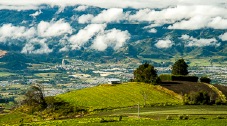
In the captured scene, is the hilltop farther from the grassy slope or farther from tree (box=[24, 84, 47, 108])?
tree (box=[24, 84, 47, 108])

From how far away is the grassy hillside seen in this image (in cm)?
14112

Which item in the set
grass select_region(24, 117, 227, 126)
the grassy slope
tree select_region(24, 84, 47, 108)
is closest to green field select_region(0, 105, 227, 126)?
grass select_region(24, 117, 227, 126)

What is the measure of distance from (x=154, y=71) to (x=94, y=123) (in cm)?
8281

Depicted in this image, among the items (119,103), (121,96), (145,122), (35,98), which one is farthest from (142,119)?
(35,98)

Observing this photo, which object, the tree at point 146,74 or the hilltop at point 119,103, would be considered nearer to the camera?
the hilltop at point 119,103

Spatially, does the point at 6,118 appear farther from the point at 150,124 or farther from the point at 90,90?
the point at 150,124

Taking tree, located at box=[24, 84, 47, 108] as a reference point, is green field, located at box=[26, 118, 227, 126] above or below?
below

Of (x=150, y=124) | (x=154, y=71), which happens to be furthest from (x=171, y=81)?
(x=150, y=124)

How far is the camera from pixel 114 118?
108 metres

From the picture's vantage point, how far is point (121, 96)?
15188cm

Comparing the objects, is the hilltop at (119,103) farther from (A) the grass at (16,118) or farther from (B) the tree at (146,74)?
(B) the tree at (146,74)

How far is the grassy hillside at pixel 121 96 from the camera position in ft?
463

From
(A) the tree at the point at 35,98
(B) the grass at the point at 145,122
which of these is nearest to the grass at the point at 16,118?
(A) the tree at the point at 35,98

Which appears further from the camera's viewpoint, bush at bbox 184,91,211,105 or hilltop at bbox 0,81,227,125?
bush at bbox 184,91,211,105
